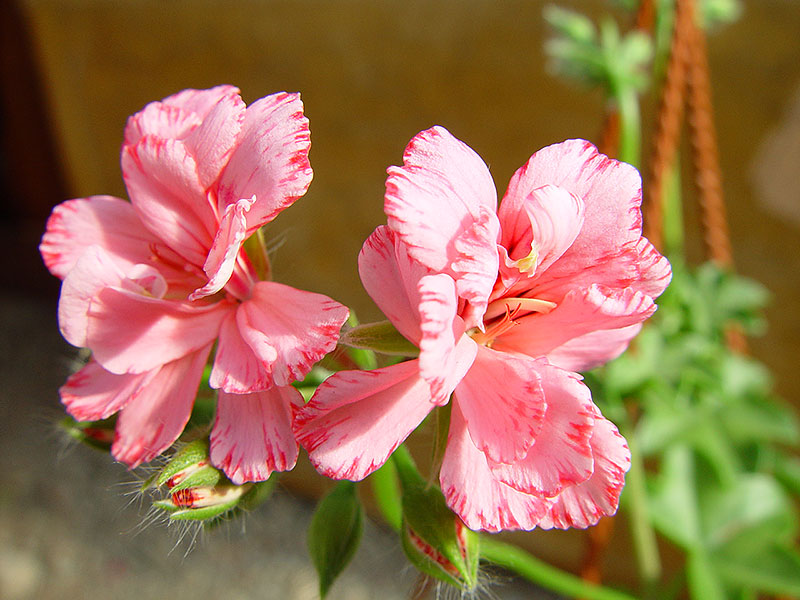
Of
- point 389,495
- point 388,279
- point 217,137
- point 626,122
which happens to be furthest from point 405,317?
point 626,122

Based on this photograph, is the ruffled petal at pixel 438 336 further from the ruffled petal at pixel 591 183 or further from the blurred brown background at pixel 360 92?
the blurred brown background at pixel 360 92

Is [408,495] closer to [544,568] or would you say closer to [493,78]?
[544,568]

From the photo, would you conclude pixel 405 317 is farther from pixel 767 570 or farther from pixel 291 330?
pixel 767 570

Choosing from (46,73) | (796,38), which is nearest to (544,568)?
(796,38)

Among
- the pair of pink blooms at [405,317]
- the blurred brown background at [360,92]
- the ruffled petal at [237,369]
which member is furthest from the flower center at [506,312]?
the blurred brown background at [360,92]

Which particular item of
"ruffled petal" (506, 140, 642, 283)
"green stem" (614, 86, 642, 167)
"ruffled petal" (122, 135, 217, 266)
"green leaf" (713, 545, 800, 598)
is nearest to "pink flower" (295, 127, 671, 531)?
"ruffled petal" (506, 140, 642, 283)

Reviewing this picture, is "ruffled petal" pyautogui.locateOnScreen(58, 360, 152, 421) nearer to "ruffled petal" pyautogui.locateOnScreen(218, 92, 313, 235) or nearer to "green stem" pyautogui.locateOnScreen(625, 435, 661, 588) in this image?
"ruffled petal" pyautogui.locateOnScreen(218, 92, 313, 235)
